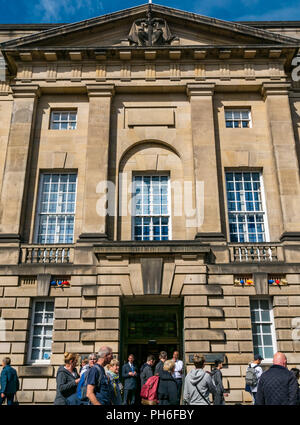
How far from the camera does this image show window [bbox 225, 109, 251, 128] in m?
17.9

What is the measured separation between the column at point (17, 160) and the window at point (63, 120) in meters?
0.92

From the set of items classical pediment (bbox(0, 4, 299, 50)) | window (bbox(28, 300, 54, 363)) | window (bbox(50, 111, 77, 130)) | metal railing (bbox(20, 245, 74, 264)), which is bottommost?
window (bbox(28, 300, 54, 363))

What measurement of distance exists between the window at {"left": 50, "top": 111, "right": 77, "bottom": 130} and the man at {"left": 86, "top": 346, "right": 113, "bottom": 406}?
13217 mm

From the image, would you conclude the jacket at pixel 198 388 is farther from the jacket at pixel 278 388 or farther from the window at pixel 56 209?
the window at pixel 56 209

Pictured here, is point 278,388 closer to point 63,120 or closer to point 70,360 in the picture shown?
point 70,360

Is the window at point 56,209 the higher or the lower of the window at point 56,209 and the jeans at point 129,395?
the higher

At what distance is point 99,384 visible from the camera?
6.08m

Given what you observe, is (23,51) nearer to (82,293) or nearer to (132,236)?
(132,236)

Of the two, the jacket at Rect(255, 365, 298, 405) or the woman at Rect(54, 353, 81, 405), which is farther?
the woman at Rect(54, 353, 81, 405)

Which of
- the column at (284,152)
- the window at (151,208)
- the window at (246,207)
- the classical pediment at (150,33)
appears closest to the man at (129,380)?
the window at (151,208)

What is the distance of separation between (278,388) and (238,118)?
559 inches

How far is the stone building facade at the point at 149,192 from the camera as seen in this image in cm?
1420

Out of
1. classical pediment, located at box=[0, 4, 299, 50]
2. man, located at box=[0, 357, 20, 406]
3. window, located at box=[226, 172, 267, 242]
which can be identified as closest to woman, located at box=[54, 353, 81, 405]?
man, located at box=[0, 357, 20, 406]

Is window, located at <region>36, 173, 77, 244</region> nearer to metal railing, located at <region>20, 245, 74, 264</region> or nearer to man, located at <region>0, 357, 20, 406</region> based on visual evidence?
metal railing, located at <region>20, 245, 74, 264</region>
